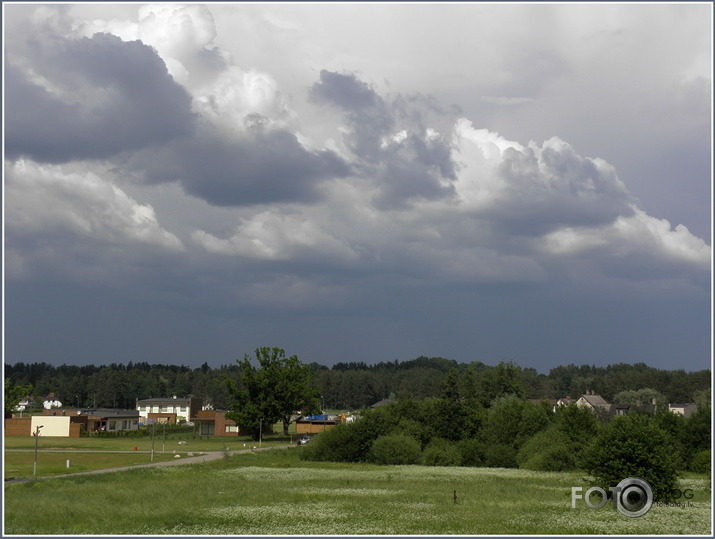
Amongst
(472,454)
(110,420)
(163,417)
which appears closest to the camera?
(472,454)

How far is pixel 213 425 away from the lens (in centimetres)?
12169

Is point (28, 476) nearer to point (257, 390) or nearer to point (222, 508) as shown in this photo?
point (222, 508)

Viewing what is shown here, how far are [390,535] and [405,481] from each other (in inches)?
939

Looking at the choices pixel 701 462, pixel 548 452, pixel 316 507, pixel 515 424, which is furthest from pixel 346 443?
pixel 316 507

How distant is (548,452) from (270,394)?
5038 cm

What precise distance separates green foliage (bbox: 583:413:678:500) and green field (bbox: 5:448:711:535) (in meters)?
2.07

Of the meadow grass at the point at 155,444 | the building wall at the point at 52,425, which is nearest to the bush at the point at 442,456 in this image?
the meadow grass at the point at 155,444

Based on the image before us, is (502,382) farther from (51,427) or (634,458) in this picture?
(634,458)

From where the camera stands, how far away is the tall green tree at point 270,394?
101100 mm

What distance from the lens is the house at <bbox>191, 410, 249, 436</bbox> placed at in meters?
120

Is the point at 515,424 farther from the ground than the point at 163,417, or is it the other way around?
the point at 515,424

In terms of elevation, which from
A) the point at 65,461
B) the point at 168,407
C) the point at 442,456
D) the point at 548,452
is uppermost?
the point at 548,452

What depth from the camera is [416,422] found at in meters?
74.8

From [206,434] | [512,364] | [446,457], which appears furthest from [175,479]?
[512,364]
